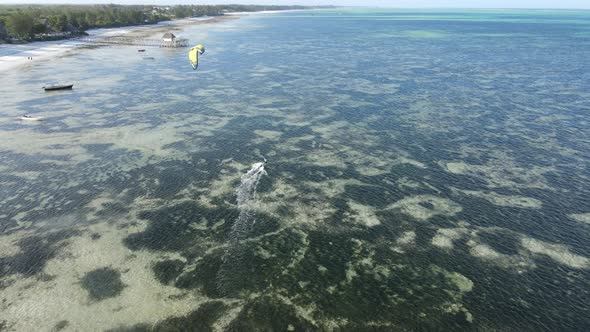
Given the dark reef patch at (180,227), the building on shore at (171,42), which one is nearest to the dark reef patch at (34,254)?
the dark reef patch at (180,227)

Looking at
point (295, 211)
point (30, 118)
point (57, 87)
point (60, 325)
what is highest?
point (57, 87)

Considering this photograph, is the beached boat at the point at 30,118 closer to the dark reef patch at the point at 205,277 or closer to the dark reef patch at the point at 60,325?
the dark reef patch at the point at 205,277

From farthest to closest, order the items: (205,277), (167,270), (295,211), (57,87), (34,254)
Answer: (57,87) < (295,211) < (34,254) < (167,270) < (205,277)

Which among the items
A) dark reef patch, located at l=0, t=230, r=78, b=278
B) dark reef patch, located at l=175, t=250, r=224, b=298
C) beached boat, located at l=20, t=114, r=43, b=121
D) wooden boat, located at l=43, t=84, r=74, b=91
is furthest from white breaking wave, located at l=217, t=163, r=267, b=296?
wooden boat, located at l=43, t=84, r=74, b=91

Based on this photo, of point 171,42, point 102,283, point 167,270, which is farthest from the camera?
point 171,42

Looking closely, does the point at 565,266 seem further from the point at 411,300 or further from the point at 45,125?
the point at 45,125

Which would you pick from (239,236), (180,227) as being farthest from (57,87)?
(239,236)

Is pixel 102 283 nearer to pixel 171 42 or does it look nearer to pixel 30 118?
pixel 30 118

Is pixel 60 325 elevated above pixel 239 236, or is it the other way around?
pixel 239 236
